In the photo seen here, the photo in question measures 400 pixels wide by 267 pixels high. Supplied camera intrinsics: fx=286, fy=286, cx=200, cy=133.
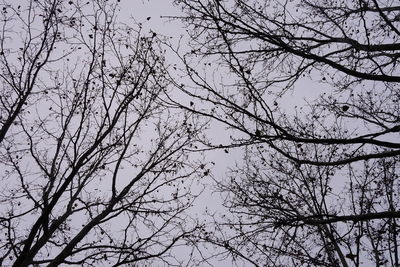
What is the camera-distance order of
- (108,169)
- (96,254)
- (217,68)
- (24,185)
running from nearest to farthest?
(217,68) < (96,254) < (24,185) < (108,169)

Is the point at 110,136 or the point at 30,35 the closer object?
the point at 30,35

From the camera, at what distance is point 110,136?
20.1ft

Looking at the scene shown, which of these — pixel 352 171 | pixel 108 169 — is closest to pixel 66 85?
pixel 108 169

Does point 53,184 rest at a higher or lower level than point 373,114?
lower

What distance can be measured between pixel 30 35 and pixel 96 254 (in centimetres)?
417

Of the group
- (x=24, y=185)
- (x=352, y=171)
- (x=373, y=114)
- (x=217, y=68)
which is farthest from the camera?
(x=352, y=171)

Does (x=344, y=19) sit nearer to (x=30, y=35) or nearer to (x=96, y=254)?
(x=30, y=35)

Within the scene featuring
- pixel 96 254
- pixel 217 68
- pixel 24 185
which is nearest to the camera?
pixel 217 68

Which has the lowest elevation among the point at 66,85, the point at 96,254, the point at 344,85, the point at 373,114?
the point at 96,254

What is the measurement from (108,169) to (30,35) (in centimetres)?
292

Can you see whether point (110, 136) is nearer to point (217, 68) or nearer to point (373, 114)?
point (217, 68)

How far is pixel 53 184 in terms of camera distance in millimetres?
5797

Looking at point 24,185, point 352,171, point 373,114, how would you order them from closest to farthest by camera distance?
point 373,114
point 24,185
point 352,171

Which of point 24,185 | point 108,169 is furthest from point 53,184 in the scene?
point 108,169
